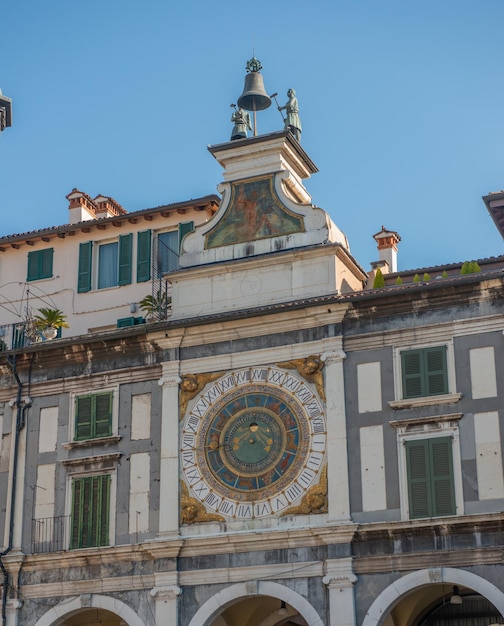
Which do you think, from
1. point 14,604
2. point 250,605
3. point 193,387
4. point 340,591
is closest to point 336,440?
point 340,591

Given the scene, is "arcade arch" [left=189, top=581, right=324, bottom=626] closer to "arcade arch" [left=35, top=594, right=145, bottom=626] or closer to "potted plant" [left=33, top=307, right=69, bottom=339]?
"arcade arch" [left=35, top=594, right=145, bottom=626]

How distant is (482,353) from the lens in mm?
32750

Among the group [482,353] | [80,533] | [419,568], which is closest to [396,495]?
[419,568]

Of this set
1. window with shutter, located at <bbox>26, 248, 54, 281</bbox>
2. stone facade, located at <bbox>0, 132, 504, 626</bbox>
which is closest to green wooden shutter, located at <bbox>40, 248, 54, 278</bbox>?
window with shutter, located at <bbox>26, 248, 54, 281</bbox>

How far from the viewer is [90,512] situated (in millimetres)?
35375

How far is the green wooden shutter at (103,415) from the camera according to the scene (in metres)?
36.1

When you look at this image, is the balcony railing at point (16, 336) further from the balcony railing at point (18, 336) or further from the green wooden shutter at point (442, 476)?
the green wooden shutter at point (442, 476)

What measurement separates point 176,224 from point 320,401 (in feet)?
34.6

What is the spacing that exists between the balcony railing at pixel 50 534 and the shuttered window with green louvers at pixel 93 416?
7.58ft

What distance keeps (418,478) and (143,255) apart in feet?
44.9

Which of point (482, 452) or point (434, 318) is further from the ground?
point (434, 318)

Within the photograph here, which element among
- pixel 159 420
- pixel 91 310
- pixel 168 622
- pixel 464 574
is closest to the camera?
pixel 464 574

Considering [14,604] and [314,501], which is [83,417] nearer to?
[14,604]

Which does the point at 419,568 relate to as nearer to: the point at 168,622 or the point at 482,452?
the point at 482,452
